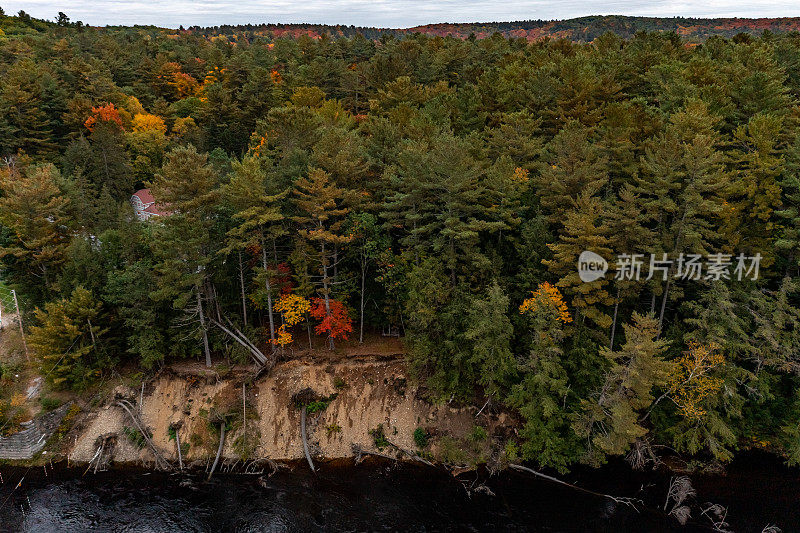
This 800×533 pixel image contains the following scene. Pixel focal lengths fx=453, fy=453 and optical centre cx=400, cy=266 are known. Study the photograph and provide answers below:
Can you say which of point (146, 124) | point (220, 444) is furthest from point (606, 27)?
point (220, 444)

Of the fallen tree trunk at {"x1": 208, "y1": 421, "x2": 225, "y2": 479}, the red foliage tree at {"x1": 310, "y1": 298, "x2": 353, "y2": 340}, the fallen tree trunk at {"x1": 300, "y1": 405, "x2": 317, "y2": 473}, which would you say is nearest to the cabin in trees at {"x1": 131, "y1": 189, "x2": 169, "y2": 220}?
the red foliage tree at {"x1": 310, "y1": 298, "x2": 353, "y2": 340}

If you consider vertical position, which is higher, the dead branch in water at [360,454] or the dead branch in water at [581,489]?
the dead branch in water at [581,489]

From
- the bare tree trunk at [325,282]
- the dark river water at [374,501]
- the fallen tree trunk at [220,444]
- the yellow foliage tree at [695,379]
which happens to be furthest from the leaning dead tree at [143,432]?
the yellow foliage tree at [695,379]

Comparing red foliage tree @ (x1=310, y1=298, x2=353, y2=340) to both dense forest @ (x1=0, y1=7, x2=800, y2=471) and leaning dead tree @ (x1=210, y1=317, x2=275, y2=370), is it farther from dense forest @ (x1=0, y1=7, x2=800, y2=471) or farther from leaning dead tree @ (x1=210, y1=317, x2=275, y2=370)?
leaning dead tree @ (x1=210, y1=317, x2=275, y2=370)

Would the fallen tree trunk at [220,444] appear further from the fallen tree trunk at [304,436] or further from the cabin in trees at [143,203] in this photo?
the cabin in trees at [143,203]

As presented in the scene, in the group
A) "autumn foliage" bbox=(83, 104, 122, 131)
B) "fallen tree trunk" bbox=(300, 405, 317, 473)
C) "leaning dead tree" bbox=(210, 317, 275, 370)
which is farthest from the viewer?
"autumn foliage" bbox=(83, 104, 122, 131)
